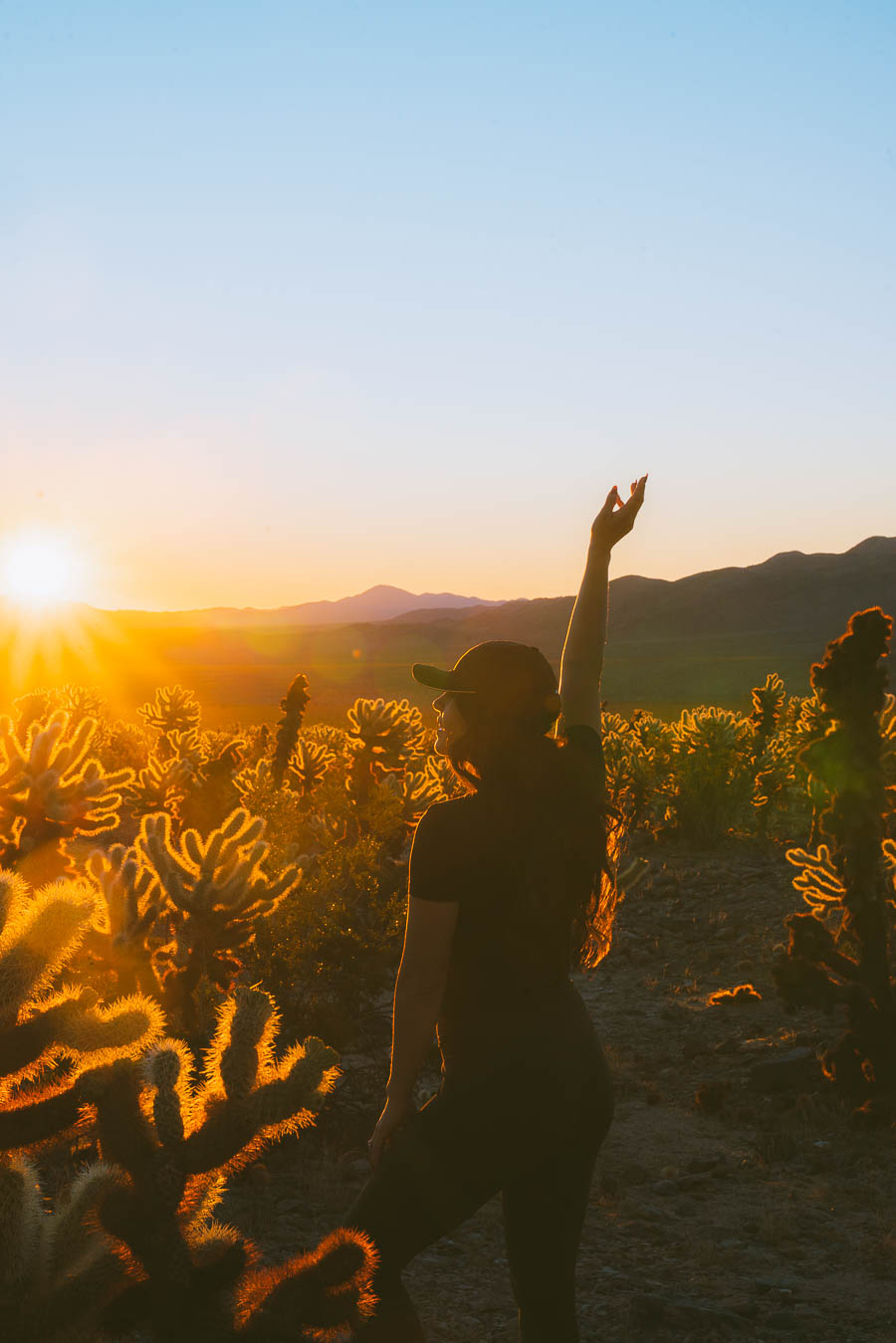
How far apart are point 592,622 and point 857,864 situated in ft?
13.5

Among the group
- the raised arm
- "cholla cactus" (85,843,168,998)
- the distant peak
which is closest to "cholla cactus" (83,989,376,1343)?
the raised arm

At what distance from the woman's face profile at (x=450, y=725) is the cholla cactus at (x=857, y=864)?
4.21 m

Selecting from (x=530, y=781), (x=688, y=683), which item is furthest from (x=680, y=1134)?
(x=688, y=683)

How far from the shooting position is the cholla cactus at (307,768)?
16.3m

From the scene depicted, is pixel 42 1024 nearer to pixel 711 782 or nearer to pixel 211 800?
pixel 211 800

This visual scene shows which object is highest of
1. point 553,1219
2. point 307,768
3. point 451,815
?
point 451,815

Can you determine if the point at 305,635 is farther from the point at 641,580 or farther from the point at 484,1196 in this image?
the point at 484,1196

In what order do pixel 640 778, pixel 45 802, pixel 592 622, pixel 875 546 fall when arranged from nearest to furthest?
pixel 592 622 < pixel 45 802 < pixel 640 778 < pixel 875 546

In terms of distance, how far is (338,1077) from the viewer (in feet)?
19.7

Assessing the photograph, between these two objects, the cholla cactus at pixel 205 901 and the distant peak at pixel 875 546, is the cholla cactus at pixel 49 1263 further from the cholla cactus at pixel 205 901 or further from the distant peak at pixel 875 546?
the distant peak at pixel 875 546

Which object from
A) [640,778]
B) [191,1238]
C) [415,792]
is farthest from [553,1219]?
[640,778]

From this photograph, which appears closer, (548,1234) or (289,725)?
(548,1234)

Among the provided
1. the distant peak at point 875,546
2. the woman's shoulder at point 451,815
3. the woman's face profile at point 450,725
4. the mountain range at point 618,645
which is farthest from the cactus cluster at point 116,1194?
the distant peak at point 875,546

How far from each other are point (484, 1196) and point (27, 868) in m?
4.12
